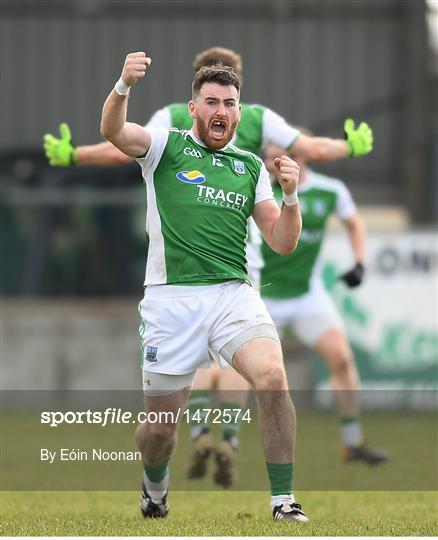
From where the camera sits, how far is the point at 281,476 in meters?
7.27

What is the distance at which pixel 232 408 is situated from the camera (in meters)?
9.92

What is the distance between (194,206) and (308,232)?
437 centimetres

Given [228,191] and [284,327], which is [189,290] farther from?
[284,327]

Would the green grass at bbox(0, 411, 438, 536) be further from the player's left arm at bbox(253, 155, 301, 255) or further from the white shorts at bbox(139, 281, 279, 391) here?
the player's left arm at bbox(253, 155, 301, 255)

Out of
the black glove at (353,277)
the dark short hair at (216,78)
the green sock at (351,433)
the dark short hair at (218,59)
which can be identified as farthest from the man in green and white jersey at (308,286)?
the dark short hair at (216,78)

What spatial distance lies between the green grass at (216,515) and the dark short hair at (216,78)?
214 cm

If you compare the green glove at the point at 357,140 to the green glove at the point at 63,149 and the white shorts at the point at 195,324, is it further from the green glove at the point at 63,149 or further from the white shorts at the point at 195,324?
the white shorts at the point at 195,324

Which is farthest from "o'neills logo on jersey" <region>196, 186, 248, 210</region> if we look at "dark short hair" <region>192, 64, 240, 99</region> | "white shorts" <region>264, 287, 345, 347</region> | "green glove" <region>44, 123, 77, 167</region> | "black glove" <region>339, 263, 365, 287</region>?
"white shorts" <region>264, 287, 345, 347</region>

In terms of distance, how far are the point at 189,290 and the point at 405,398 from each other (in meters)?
8.99

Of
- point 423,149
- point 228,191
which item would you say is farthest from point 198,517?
point 423,149

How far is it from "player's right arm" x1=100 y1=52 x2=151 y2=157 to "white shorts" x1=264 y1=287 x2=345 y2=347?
4.52 meters

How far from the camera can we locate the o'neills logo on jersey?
7.52m

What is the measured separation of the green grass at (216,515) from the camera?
7055mm

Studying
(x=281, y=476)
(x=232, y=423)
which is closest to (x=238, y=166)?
(x=281, y=476)
